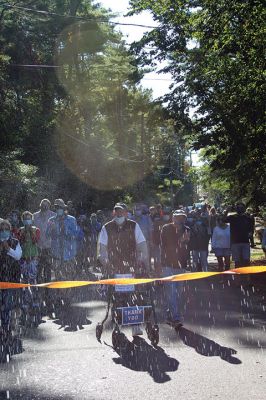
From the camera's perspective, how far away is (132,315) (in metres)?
7.65

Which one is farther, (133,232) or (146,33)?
(146,33)

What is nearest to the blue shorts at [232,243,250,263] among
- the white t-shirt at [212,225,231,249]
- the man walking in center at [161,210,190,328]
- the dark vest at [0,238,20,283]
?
the white t-shirt at [212,225,231,249]

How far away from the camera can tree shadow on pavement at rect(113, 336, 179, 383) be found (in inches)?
252

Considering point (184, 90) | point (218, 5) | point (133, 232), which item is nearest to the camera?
point (133, 232)

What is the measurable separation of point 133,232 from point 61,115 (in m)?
30.9

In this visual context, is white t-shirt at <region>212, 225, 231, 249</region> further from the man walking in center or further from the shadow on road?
the shadow on road

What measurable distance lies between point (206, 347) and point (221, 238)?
747 cm

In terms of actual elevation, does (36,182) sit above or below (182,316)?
above

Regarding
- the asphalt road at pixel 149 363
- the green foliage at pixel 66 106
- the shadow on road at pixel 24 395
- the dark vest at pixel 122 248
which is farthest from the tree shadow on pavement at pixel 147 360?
the green foliage at pixel 66 106

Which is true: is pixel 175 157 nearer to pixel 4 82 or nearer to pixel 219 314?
pixel 4 82

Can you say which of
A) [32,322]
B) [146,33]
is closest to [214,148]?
[146,33]

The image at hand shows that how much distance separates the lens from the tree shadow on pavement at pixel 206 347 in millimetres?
7022

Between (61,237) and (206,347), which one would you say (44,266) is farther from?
(206,347)

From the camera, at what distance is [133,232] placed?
326 inches
